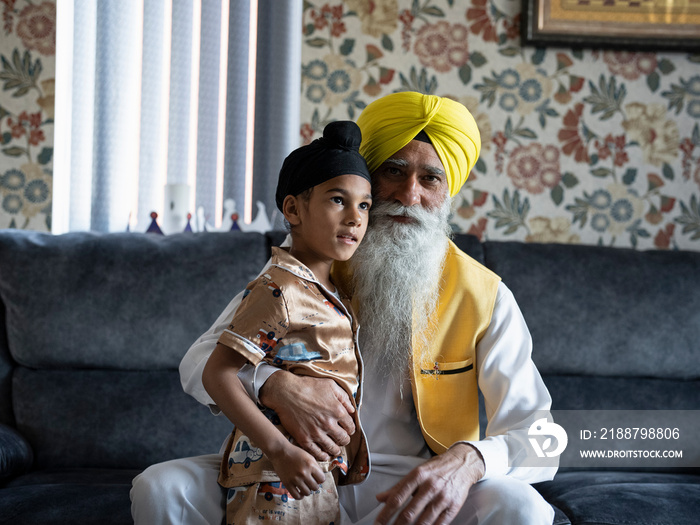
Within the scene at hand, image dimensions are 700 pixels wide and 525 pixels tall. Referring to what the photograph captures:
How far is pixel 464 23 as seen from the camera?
2.67 meters

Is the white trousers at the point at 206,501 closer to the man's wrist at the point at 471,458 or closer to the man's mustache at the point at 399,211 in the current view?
the man's wrist at the point at 471,458

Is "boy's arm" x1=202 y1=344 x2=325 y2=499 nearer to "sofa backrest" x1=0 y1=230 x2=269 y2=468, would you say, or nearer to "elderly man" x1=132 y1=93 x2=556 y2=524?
"elderly man" x1=132 y1=93 x2=556 y2=524

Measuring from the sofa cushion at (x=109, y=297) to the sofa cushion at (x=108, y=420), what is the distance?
2.5 inches

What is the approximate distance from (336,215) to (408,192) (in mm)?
287

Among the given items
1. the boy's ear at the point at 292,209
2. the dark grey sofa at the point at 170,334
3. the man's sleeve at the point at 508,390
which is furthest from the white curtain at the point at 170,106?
the man's sleeve at the point at 508,390

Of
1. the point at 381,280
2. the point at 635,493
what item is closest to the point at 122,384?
the point at 381,280

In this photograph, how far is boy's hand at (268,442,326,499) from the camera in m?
1.07

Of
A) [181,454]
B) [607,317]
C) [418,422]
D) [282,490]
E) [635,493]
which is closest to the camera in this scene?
[282,490]

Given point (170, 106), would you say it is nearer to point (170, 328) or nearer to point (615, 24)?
point (170, 328)

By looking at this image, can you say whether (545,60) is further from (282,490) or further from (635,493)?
(282,490)

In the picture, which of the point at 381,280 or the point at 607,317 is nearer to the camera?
the point at 381,280

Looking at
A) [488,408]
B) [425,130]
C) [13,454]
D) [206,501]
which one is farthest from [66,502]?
[425,130]

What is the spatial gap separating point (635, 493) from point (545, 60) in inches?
71.5

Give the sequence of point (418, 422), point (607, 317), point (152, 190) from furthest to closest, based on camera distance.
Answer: point (152, 190), point (607, 317), point (418, 422)
